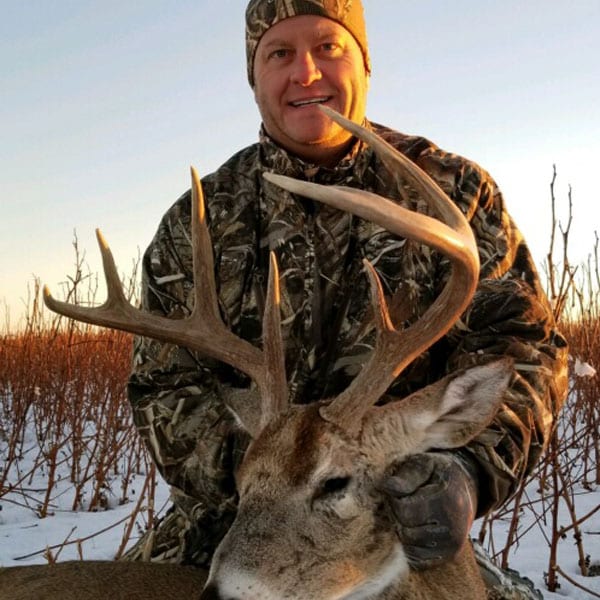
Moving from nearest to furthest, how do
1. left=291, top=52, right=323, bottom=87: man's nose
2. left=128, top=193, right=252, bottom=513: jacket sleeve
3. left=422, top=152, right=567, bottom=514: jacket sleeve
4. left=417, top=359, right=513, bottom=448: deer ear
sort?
left=417, top=359, right=513, bottom=448: deer ear < left=422, top=152, right=567, bottom=514: jacket sleeve < left=128, top=193, right=252, bottom=513: jacket sleeve < left=291, top=52, right=323, bottom=87: man's nose

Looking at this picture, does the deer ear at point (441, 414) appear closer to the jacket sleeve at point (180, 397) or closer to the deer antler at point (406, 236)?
the deer antler at point (406, 236)

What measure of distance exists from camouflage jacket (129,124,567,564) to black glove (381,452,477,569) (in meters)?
0.69

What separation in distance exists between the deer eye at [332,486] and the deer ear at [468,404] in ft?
1.08

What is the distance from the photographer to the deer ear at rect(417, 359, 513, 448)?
2555 mm

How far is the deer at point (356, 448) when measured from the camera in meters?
2.38

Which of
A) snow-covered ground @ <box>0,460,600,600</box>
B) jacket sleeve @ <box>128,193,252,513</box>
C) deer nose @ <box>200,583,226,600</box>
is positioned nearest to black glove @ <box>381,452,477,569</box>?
deer nose @ <box>200,583,226,600</box>

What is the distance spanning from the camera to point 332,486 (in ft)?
8.43

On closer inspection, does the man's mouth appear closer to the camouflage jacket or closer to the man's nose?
the man's nose

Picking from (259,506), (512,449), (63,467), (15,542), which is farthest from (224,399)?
(63,467)

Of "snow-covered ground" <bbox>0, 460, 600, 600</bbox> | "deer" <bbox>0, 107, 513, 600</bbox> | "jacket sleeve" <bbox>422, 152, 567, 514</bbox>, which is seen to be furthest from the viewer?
"snow-covered ground" <bbox>0, 460, 600, 600</bbox>

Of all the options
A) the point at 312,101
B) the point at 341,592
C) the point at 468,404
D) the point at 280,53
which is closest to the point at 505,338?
the point at 468,404

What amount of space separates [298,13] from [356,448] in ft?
7.81

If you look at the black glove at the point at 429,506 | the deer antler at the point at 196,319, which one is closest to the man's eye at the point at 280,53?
the deer antler at the point at 196,319

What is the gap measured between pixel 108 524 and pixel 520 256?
14.4 ft
